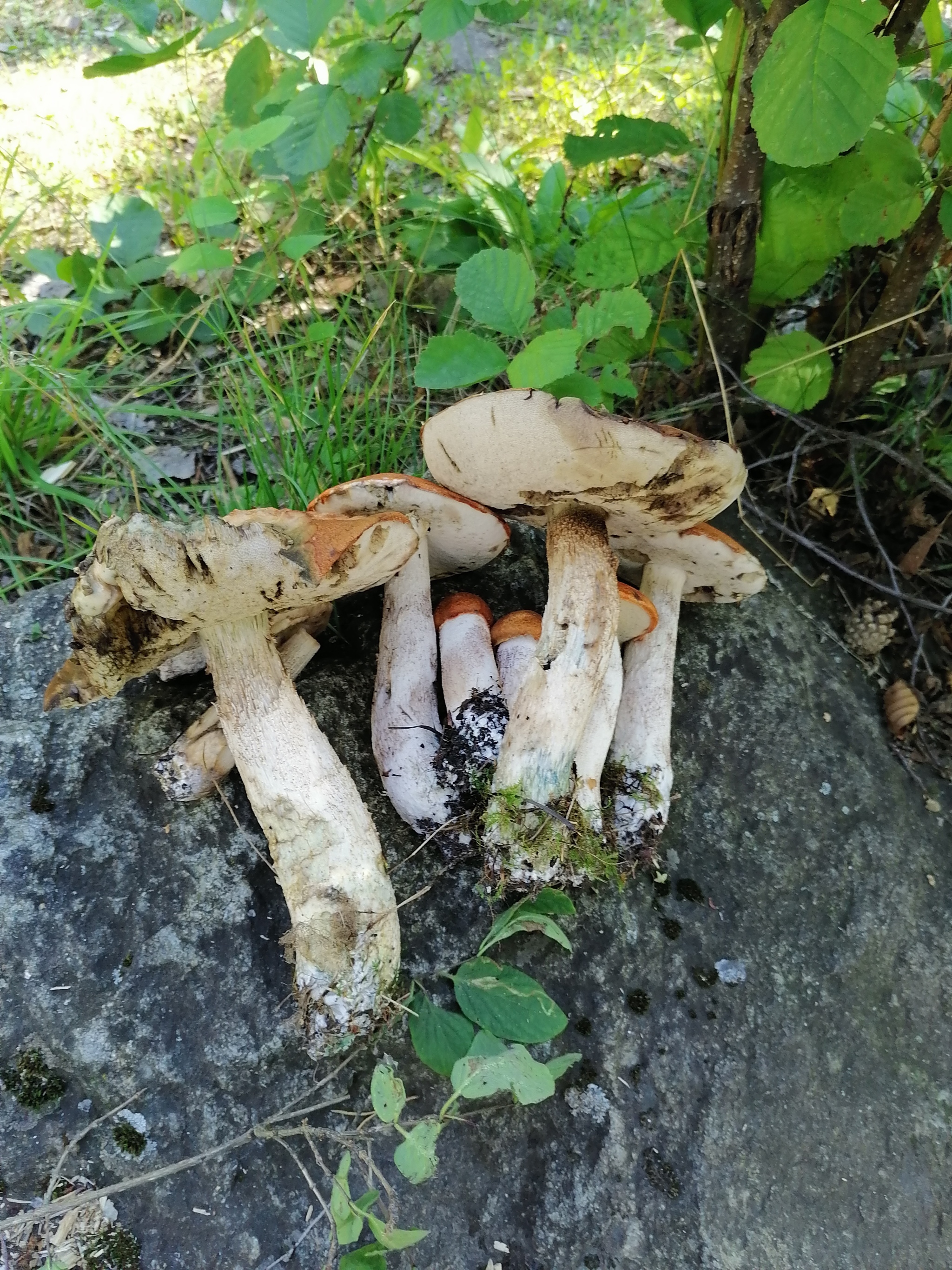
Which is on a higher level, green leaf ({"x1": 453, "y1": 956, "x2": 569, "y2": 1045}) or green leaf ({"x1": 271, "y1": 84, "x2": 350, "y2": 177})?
green leaf ({"x1": 271, "y1": 84, "x2": 350, "y2": 177})

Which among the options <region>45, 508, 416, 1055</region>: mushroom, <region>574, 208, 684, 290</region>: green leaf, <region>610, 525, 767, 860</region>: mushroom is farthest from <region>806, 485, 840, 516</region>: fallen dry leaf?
<region>45, 508, 416, 1055</region>: mushroom

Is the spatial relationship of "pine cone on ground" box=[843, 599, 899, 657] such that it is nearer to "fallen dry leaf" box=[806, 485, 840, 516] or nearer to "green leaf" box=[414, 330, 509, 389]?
"fallen dry leaf" box=[806, 485, 840, 516]

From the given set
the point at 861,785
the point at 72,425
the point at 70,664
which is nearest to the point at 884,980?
the point at 861,785

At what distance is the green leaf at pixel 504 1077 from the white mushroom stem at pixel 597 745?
555 millimetres

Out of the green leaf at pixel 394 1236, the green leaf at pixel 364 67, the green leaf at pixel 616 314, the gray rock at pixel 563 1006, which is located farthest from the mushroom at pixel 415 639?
the green leaf at pixel 364 67

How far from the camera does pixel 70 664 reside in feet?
6.23

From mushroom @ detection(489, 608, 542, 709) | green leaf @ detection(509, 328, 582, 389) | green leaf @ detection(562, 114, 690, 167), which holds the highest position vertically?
green leaf @ detection(562, 114, 690, 167)

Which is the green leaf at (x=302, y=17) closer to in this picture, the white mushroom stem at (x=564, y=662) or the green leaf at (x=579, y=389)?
the green leaf at (x=579, y=389)

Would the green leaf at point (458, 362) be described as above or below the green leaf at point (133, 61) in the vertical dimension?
below

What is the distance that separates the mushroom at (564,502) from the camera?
1.71m

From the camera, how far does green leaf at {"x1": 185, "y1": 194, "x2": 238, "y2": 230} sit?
2375 millimetres

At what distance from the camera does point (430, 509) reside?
2.12 meters

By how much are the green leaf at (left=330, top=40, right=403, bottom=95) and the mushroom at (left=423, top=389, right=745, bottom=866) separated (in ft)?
3.85

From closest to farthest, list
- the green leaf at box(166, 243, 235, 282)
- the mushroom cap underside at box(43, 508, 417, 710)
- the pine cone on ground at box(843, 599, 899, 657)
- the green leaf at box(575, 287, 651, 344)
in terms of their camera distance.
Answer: the mushroom cap underside at box(43, 508, 417, 710) < the green leaf at box(575, 287, 651, 344) < the green leaf at box(166, 243, 235, 282) < the pine cone on ground at box(843, 599, 899, 657)
